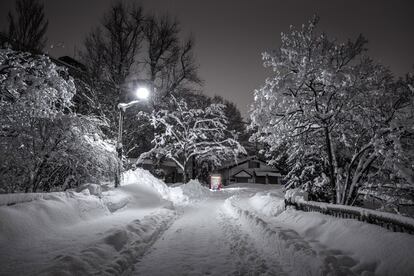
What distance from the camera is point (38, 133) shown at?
10703mm

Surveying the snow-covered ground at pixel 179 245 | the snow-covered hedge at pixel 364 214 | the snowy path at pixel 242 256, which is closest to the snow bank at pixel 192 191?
the snow-covered ground at pixel 179 245

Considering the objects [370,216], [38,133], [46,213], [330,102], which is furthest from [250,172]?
[370,216]

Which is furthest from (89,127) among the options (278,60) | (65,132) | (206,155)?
Result: (206,155)

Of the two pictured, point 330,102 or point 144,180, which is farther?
point 144,180

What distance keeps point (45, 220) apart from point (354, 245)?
8.12 meters

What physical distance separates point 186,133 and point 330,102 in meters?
18.4

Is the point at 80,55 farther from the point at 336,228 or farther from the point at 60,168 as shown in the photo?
the point at 336,228

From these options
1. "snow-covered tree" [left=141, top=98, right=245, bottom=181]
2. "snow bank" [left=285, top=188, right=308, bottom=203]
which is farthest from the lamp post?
"snow-covered tree" [left=141, top=98, right=245, bottom=181]

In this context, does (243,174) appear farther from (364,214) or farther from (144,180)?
(364,214)

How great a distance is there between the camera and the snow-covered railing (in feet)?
18.5

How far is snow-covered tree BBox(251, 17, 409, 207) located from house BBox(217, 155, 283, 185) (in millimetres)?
50724

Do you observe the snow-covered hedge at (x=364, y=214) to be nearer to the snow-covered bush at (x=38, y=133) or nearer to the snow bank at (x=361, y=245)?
the snow bank at (x=361, y=245)

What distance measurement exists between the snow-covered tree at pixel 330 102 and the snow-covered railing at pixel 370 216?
Answer: 3.95 metres

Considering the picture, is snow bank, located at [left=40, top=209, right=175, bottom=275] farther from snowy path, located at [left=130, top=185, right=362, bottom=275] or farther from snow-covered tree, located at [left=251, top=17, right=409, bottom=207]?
snow-covered tree, located at [left=251, top=17, right=409, bottom=207]
